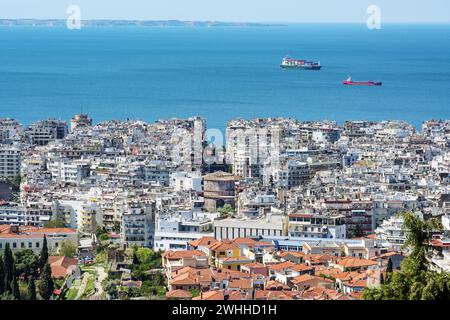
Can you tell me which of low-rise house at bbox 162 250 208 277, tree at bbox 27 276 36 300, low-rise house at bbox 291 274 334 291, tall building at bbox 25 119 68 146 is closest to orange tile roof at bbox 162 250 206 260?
low-rise house at bbox 162 250 208 277

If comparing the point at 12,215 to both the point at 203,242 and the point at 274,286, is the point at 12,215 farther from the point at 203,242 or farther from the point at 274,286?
the point at 274,286

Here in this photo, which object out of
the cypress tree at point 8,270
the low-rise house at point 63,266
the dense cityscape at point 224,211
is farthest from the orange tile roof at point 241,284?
the cypress tree at point 8,270

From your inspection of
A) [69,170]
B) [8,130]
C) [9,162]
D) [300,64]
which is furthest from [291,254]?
[300,64]

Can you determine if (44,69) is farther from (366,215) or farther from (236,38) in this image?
(366,215)

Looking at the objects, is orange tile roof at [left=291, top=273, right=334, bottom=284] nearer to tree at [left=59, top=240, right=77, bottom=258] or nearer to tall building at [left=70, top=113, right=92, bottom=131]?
tree at [left=59, top=240, right=77, bottom=258]

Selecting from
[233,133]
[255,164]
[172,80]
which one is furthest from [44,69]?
[255,164]

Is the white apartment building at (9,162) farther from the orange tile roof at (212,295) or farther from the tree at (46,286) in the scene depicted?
the orange tile roof at (212,295)
